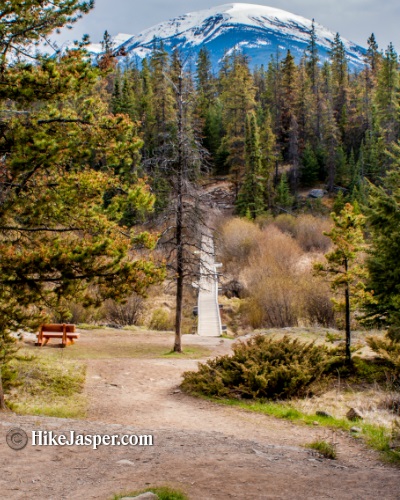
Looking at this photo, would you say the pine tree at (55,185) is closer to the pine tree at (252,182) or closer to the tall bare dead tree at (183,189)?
the tall bare dead tree at (183,189)

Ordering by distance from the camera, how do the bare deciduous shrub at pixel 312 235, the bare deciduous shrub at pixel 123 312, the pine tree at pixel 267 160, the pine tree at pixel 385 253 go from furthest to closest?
the pine tree at pixel 267 160
the bare deciduous shrub at pixel 312 235
the bare deciduous shrub at pixel 123 312
the pine tree at pixel 385 253

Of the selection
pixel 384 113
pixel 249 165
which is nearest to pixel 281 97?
pixel 384 113

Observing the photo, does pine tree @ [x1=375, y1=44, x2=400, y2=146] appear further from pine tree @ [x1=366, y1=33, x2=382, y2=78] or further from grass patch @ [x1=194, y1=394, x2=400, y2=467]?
grass patch @ [x1=194, y1=394, x2=400, y2=467]

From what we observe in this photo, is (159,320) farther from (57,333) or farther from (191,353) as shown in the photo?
(57,333)

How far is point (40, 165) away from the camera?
8492mm

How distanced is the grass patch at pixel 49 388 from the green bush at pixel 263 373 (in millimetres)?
2813

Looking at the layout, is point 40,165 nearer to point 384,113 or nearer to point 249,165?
point 249,165

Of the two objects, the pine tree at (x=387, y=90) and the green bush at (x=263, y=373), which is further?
the pine tree at (x=387, y=90)

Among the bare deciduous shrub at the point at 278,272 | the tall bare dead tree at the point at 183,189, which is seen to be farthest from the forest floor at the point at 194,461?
the bare deciduous shrub at the point at 278,272

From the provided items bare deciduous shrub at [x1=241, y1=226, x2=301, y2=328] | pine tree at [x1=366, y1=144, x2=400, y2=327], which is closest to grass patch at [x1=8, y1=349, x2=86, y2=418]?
pine tree at [x1=366, y1=144, x2=400, y2=327]

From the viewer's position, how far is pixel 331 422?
9062 mm

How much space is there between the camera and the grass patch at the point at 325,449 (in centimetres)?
699

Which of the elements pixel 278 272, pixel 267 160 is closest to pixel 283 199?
pixel 267 160

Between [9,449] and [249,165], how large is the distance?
142 ft
